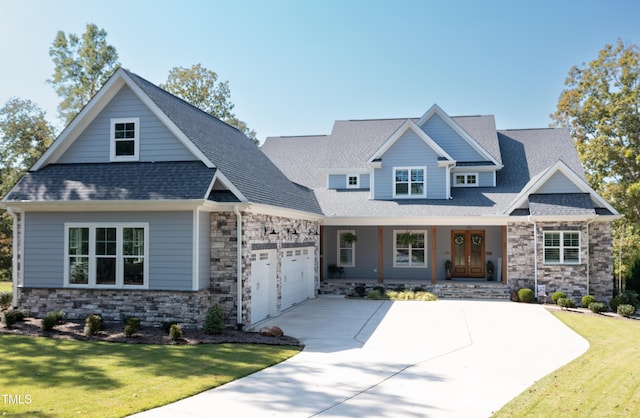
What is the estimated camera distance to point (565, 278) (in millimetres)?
21078

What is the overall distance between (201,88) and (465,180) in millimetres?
21426

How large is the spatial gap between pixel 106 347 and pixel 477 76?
2069 cm

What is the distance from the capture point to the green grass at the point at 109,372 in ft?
25.9

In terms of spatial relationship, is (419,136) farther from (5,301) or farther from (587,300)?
(5,301)

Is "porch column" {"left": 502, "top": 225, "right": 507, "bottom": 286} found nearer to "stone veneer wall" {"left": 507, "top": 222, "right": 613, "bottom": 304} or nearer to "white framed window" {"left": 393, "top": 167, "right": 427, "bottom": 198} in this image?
"stone veneer wall" {"left": 507, "top": 222, "right": 613, "bottom": 304}

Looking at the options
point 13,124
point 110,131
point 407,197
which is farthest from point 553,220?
point 13,124

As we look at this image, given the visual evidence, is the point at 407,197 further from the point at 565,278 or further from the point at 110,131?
the point at 110,131

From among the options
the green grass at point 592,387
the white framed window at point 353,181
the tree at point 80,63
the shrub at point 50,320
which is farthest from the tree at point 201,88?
the green grass at point 592,387

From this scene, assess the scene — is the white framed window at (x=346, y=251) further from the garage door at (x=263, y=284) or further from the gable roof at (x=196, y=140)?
the garage door at (x=263, y=284)

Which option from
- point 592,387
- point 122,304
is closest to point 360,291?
point 122,304

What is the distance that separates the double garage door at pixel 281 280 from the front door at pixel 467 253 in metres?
7.48

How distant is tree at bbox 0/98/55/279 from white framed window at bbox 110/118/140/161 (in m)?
19.1

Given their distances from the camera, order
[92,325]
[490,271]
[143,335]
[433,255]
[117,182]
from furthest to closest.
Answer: [490,271] → [433,255] → [117,182] → [143,335] → [92,325]

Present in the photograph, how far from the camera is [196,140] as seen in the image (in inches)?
622
